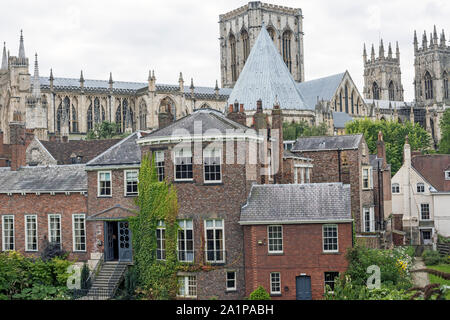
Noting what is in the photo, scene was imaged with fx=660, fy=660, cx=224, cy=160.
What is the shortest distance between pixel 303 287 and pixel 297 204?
3.88 metres

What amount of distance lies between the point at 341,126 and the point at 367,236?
5448cm

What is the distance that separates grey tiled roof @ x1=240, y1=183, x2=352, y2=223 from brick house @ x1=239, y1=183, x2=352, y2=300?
0.15ft

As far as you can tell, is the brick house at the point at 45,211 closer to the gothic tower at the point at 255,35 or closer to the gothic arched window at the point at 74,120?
the gothic arched window at the point at 74,120

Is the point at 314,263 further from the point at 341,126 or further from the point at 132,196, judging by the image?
the point at 341,126

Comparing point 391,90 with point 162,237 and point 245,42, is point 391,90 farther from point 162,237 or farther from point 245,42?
point 162,237

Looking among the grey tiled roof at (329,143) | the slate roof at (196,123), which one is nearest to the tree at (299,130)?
the grey tiled roof at (329,143)

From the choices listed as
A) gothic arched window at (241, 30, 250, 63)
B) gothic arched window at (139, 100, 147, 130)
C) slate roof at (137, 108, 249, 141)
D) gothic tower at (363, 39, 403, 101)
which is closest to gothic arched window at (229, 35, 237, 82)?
gothic arched window at (241, 30, 250, 63)

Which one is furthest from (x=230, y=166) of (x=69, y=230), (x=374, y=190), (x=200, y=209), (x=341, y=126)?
(x=341, y=126)

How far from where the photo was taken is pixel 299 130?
231 feet

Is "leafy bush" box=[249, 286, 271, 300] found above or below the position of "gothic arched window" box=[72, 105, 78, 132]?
below

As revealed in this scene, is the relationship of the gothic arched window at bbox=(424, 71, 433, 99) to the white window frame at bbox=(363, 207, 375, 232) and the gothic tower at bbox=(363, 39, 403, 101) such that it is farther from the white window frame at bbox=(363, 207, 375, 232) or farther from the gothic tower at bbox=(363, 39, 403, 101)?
the white window frame at bbox=(363, 207, 375, 232)

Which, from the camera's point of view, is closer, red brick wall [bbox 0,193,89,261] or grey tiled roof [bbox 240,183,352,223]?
grey tiled roof [bbox 240,183,352,223]

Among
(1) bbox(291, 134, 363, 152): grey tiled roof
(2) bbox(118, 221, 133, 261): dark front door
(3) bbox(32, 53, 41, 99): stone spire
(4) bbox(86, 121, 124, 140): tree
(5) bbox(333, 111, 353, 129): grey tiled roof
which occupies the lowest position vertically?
→ (2) bbox(118, 221, 133, 261): dark front door

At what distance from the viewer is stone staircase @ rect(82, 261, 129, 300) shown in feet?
→ 105
